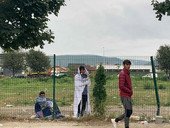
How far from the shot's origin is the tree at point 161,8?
6.61 metres

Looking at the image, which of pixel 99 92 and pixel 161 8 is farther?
pixel 99 92

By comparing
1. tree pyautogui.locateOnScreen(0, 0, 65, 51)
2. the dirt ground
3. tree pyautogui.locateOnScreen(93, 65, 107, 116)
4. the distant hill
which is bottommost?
the dirt ground

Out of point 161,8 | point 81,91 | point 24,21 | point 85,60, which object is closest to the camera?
point 161,8

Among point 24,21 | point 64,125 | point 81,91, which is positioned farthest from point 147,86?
point 24,21

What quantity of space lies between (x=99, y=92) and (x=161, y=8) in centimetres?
324

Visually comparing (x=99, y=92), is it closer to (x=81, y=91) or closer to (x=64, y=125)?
(x=81, y=91)

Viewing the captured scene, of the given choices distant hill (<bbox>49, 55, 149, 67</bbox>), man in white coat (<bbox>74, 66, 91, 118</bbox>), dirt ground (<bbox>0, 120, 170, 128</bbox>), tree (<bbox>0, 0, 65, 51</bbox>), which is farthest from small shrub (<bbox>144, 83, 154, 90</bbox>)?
tree (<bbox>0, 0, 65, 51</bbox>)

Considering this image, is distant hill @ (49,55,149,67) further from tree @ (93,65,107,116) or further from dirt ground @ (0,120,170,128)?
dirt ground @ (0,120,170,128)

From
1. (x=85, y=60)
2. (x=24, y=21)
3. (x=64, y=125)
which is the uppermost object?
(x=24, y=21)

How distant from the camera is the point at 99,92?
26.7 ft

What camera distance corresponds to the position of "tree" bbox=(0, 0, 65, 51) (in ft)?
24.7

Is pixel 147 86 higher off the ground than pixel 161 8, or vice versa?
pixel 161 8

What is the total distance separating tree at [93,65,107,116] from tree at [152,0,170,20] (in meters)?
2.50

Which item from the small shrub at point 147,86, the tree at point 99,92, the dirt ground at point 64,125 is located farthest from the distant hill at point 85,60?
the dirt ground at point 64,125
